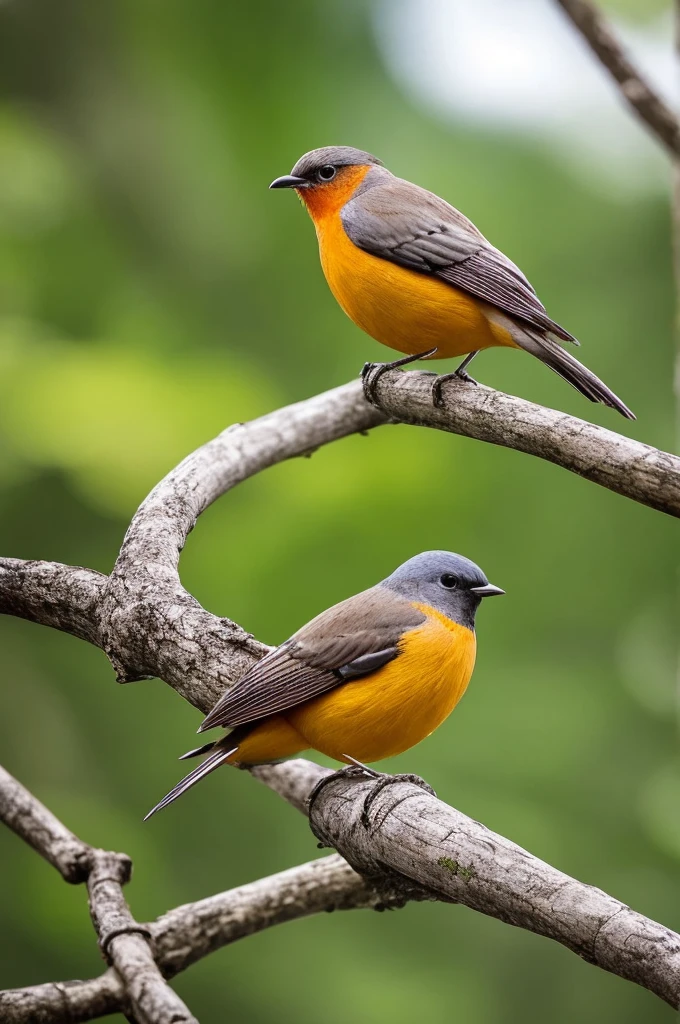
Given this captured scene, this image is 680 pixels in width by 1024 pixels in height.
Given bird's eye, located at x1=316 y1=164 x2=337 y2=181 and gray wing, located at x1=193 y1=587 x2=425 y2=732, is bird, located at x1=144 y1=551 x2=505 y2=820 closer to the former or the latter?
gray wing, located at x1=193 y1=587 x2=425 y2=732

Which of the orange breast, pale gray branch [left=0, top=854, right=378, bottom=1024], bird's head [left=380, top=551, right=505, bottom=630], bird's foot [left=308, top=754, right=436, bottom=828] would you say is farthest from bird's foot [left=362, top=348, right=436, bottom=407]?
pale gray branch [left=0, top=854, right=378, bottom=1024]

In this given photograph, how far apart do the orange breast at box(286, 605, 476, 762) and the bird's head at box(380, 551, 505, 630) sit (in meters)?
0.05

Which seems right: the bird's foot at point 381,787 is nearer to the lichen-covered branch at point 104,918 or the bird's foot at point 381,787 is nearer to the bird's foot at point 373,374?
the lichen-covered branch at point 104,918

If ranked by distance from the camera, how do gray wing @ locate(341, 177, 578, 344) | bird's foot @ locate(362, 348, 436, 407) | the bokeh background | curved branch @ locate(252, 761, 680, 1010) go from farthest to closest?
1. the bokeh background
2. bird's foot @ locate(362, 348, 436, 407)
3. gray wing @ locate(341, 177, 578, 344)
4. curved branch @ locate(252, 761, 680, 1010)

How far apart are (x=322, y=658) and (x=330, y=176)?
1.02 m

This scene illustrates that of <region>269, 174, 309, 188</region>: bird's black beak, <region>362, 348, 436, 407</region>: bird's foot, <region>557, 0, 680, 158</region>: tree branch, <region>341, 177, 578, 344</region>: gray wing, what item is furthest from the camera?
<region>557, 0, 680, 158</region>: tree branch

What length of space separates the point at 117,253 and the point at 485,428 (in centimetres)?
297

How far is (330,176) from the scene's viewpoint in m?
2.14

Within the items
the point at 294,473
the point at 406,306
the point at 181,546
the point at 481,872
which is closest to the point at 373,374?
the point at 406,306

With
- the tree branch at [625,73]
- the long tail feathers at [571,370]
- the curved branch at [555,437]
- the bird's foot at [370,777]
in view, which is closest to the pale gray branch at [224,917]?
the bird's foot at [370,777]

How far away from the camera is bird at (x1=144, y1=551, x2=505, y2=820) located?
65.0 inches

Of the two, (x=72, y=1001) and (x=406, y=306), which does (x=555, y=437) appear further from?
(x=72, y=1001)

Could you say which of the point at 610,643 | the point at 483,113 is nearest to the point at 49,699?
the point at 610,643

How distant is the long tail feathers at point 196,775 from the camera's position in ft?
4.82
